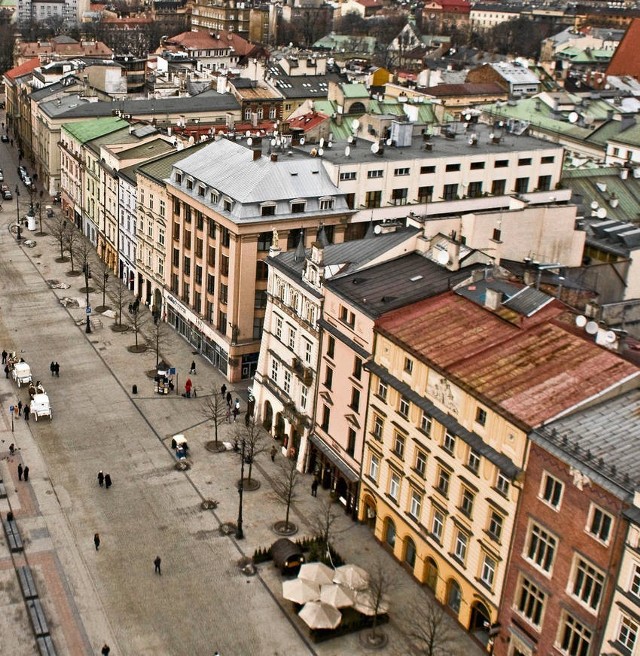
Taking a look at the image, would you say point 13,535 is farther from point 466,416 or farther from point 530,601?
point 530,601

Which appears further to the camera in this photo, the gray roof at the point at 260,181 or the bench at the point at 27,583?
the gray roof at the point at 260,181

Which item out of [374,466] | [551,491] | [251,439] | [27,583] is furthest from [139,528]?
[551,491]

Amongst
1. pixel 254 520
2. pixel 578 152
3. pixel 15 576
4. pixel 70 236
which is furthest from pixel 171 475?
pixel 578 152

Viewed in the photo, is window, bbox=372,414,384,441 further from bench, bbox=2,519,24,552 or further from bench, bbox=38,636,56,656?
bench, bbox=2,519,24,552

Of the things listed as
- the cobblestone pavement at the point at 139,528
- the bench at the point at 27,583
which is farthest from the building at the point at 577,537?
the bench at the point at 27,583

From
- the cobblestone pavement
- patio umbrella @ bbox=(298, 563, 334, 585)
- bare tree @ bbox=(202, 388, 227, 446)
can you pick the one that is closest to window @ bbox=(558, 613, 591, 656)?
the cobblestone pavement

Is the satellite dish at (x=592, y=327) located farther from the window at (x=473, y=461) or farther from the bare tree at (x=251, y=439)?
the bare tree at (x=251, y=439)

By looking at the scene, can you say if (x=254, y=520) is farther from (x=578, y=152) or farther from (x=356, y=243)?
(x=578, y=152)
